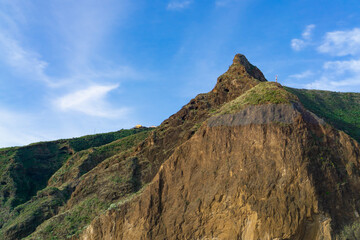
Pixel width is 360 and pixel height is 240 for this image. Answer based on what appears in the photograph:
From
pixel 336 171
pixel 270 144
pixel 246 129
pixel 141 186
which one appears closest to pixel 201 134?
pixel 246 129

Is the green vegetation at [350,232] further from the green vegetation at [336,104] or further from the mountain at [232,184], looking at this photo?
the green vegetation at [336,104]

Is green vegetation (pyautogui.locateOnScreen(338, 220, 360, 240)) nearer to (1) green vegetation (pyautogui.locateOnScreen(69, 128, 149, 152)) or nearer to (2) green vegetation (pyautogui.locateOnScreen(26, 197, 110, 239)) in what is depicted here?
(2) green vegetation (pyautogui.locateOnScreen(26, 197, 110, 239))

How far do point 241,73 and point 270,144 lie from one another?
63.6ft

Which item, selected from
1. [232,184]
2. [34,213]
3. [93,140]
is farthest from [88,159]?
[232,184]

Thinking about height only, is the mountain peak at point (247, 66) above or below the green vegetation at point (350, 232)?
above

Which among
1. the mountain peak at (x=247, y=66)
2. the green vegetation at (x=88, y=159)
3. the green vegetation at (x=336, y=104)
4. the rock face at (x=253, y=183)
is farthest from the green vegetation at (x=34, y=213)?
the green vegetation at (x=336, y=104)

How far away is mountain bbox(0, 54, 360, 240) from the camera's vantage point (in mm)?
26312

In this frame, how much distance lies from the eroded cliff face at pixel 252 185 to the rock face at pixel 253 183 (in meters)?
0.07

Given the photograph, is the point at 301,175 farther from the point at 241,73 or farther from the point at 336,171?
the point at 241,73

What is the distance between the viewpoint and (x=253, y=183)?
91.2 feet

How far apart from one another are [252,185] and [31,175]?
51.0 m

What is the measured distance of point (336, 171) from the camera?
2825 centimetres

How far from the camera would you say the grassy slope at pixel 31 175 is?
44500 mm

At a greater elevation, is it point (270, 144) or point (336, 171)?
point (270, 144)
